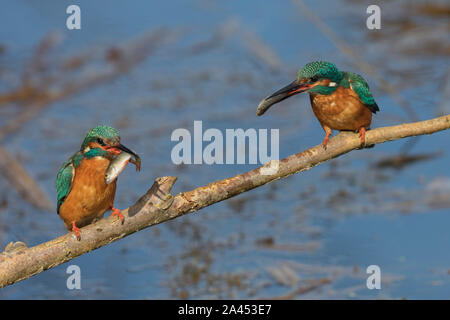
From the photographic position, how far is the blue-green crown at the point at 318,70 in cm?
357

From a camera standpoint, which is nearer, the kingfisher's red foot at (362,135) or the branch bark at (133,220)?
the branch bark at (133,220)

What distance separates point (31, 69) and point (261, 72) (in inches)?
114

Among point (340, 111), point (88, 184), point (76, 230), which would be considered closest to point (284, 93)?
point (340, 111)

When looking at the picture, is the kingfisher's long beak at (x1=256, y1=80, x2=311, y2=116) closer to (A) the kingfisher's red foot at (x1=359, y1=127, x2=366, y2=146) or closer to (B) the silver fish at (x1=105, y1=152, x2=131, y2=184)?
(A) the kingfisher's red foot at (x1=359, y1=127, x2=366, y2=146)

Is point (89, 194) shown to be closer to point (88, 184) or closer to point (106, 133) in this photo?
point (88, 184)

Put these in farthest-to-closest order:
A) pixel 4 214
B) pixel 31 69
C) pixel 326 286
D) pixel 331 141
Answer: pixel 31 69 → pixel 4 214 → pixel 326 286 → pixel 331 141

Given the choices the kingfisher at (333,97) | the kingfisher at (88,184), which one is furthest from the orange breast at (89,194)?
the kingfisher at (333,97)

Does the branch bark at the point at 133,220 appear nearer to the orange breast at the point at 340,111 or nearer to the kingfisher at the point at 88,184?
the kingfisher at the point at 88,184

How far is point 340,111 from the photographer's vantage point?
3660mm

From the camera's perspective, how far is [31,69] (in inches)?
400

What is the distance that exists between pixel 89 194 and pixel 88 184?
1.7 inches

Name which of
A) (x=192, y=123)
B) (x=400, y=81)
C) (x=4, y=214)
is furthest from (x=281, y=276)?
(x=400, y=81)

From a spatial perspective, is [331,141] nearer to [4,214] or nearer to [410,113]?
[4,214]

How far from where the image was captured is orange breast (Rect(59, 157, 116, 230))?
342 cm
